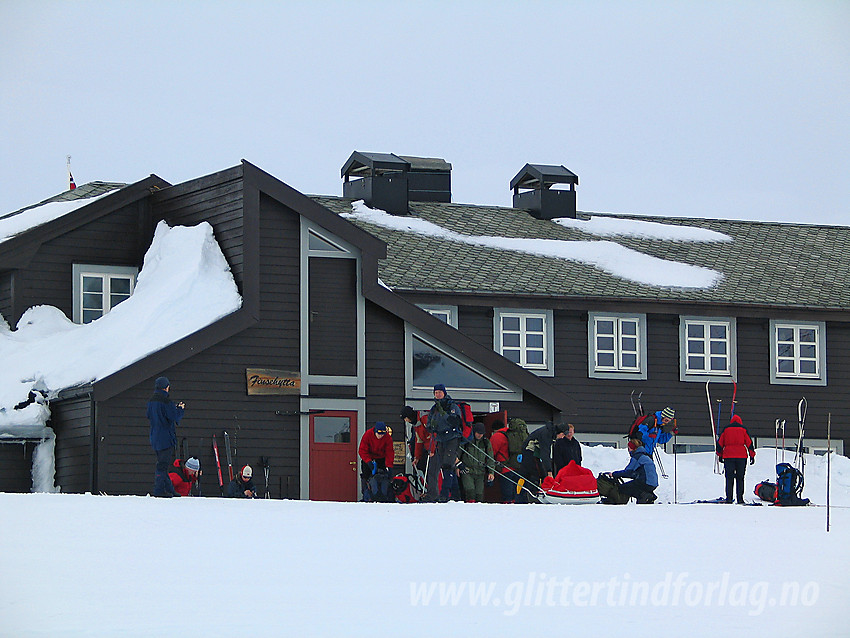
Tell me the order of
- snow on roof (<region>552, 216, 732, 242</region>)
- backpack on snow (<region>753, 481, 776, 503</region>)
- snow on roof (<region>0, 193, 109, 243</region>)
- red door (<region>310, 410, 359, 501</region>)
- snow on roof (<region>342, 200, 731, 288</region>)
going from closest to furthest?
1. backpack on snow (<region>753, 481, 776, 503</region>)
2. red door (<region>310, 410, 359, 501</region>)
3. snow on roof (<region>0, 193, 109, 243</region>)
4. snow on roof (<region>342, 200, 731, 288</region>)
5. snow on roof (<region>552, 216, 732, 242</region>)

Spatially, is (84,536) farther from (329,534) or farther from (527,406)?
(527,406)

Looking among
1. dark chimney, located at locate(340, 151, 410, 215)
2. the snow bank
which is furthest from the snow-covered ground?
dark chimney, located at locate(340, 151, 410, 215)

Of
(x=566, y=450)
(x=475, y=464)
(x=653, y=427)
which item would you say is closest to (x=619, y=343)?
(x=653, y=427)

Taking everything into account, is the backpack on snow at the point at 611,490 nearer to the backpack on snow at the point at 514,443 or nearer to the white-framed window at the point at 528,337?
the backpack on snow at the point at 514,443

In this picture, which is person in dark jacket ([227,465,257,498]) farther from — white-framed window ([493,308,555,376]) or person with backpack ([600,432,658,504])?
white-framed window ([493,308,555,376])

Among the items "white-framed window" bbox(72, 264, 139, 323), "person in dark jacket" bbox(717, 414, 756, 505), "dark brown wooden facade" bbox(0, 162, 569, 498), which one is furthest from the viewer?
"white-framed window" bbox(72, 264, 139, 323)

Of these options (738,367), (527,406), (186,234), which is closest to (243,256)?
(186,234)

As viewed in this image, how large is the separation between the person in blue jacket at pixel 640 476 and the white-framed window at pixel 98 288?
9.85m

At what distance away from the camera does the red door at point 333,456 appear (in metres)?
25.8

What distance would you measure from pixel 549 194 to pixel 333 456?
1567cm

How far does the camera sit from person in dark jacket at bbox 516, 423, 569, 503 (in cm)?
2277

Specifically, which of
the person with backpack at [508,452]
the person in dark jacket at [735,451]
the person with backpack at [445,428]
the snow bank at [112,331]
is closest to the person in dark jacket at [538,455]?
the person with backpack at [508,452]

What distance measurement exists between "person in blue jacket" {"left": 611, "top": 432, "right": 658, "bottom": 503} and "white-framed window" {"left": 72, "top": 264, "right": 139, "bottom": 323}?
9.85m

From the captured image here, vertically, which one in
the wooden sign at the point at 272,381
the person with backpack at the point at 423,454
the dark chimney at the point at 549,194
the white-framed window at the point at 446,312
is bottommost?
the person with backpack at the point at 423,454
